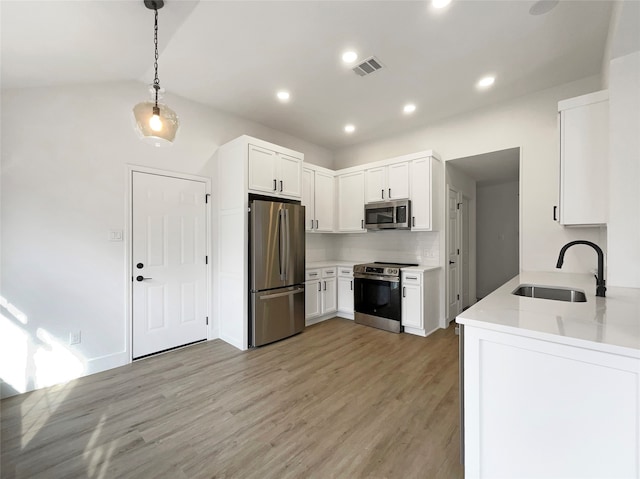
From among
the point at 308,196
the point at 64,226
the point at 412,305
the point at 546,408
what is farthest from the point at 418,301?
the point at 64,226

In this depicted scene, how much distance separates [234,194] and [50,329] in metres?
2.23

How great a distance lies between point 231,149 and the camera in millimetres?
3582

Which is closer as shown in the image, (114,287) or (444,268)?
(114,287)

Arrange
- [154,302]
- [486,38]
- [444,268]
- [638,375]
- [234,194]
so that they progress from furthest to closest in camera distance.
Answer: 1. [444,268]
2. [234,194]
3. [154,302]
4. [486,38]
5. [638,375]

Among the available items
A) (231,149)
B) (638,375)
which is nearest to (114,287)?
(231,149)

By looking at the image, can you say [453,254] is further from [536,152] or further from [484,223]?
[484,223]

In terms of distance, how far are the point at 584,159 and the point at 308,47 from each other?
8.44ft

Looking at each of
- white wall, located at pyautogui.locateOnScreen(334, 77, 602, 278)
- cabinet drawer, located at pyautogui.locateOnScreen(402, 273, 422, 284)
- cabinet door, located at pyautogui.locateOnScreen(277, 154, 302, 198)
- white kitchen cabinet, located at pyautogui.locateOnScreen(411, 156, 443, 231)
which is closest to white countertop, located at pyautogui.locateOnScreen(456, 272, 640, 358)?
white wall, located at pyautogui.locateOnScreen(334, 77, 602, 278)

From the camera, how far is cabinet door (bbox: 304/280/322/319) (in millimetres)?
4133

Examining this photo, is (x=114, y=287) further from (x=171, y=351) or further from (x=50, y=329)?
(x=171, y=351)

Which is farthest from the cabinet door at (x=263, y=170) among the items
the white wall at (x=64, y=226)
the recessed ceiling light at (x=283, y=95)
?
the white wall at (x=64, y=226)

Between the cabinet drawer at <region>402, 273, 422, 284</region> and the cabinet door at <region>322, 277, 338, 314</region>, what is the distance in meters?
1.22

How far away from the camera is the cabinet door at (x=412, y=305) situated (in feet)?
12.1

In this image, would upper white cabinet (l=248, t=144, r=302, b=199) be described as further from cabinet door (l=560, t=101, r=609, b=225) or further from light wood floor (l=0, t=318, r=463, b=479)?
cabinet door (l=560, t=101, r=609, b=225)
